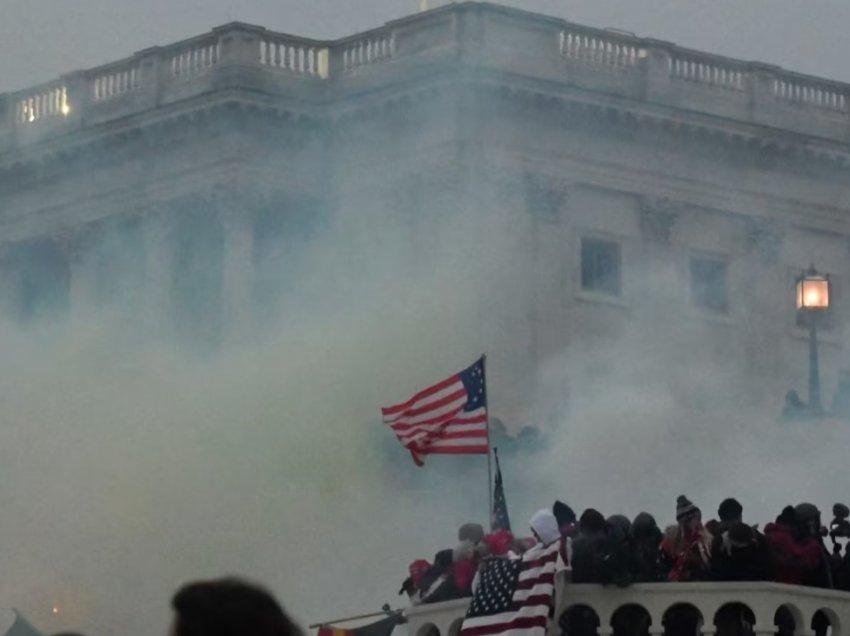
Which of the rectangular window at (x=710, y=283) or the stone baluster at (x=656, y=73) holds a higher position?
the stone baluster at (x=656, y=73)

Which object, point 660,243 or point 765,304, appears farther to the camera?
point 765,304

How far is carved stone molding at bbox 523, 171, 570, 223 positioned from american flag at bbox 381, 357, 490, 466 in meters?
23.5

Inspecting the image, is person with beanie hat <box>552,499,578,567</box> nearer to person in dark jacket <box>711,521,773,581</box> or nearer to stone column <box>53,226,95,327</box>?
person in dark jacket <box>711,521,773,581</box>

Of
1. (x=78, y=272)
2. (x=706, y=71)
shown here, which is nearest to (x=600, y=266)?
(x=706, y=71)

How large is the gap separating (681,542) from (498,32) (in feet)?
93.8

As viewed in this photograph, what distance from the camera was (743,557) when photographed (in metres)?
17.0

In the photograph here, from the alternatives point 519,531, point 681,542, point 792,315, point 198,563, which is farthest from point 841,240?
point 681,542

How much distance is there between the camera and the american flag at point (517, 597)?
1662 centimetres

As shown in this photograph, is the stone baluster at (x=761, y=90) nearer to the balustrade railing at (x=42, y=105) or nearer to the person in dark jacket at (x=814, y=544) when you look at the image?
the balustrade railing at (x=42, y=105)

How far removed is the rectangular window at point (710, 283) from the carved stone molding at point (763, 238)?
73cm

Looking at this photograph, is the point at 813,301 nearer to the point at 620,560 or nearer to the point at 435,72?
the point at 435,72

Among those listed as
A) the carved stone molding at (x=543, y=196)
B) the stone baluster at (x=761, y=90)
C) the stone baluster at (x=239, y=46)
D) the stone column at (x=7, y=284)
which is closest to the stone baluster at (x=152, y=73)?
the stone baluster at (x=239, y=46)

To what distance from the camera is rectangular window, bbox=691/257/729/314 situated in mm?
47844

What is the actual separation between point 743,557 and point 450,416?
5.86 m
